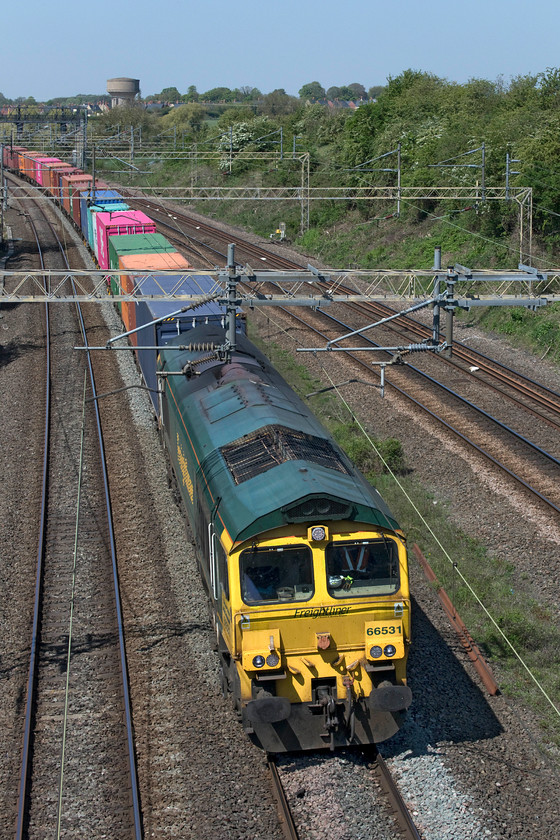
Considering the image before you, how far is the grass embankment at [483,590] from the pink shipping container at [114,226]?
18.5 meters

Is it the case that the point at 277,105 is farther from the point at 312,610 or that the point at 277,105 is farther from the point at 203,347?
the point at 312,610

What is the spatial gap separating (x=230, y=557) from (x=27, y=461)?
12.4m

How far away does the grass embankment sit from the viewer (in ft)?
41.4

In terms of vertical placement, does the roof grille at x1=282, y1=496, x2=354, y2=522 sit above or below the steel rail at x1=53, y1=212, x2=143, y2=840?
above

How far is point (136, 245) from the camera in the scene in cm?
3281

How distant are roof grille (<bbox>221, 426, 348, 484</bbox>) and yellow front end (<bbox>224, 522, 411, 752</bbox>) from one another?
4.55ft

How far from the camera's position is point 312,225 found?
56.5 m

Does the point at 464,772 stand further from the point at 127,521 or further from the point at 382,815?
the point at 127,521

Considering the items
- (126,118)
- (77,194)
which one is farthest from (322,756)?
(126,118)

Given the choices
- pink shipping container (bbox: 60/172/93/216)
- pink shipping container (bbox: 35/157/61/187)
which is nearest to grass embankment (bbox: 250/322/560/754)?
pink shipping container (bbox: 60/172/93/216)

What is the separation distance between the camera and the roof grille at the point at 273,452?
11555 mm

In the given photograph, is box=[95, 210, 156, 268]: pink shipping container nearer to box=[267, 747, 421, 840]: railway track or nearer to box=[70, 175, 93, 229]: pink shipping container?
box=[70, 175, 93, 229]: pink shipping container

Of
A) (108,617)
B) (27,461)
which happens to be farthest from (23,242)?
(108,617)

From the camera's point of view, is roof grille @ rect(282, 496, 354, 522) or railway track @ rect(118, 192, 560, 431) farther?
railway track @ rect(118, 192, 560, 431)
